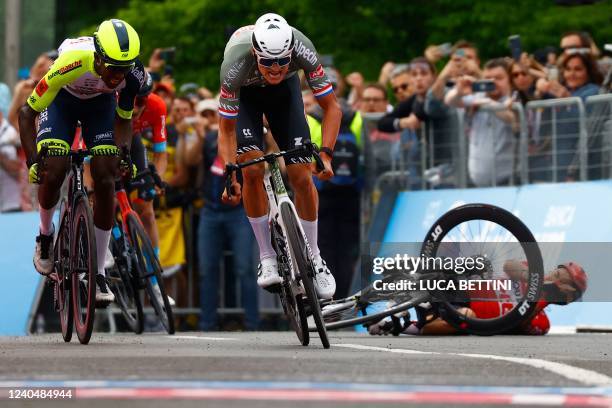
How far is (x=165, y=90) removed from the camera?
1867 centimetres

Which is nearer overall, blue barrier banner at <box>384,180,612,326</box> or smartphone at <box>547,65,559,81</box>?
blue barrier banner at <box>384,180,612,326</box>

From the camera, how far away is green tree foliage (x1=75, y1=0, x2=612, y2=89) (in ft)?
A: 85.6

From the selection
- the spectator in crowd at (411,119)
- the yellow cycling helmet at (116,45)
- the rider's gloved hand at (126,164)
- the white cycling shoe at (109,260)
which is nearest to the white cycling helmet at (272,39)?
the yellow cycling helmet at (116,45)

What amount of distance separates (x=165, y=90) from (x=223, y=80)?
736cm

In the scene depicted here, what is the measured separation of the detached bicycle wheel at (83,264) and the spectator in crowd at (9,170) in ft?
23.5

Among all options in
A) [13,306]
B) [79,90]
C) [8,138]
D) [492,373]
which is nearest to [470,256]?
[79,90]

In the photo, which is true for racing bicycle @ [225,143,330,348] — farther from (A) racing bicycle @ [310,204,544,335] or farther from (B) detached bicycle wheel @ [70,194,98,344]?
(A) racing bicycle @ [310,204,544,335]

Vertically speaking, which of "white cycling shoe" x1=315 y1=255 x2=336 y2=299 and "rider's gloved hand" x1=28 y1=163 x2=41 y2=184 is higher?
"rider's gloved hand" x1=28 y1=163 x2=41 y2=184

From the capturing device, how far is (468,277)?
1224 cm

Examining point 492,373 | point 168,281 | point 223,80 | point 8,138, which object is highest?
point 223,80

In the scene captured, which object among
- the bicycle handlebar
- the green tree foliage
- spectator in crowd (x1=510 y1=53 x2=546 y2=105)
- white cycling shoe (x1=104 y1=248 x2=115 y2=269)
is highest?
the bicycle handlebar

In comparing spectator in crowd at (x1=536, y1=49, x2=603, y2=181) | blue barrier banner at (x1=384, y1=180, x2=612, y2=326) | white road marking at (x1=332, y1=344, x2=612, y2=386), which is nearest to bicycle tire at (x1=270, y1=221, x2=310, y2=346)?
white road marking at (x1=332, y1=344, x2=612, y2=386)

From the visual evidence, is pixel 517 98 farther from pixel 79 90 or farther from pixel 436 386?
pixel 436 386

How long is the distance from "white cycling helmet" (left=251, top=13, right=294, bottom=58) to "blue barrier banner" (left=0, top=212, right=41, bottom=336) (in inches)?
289
